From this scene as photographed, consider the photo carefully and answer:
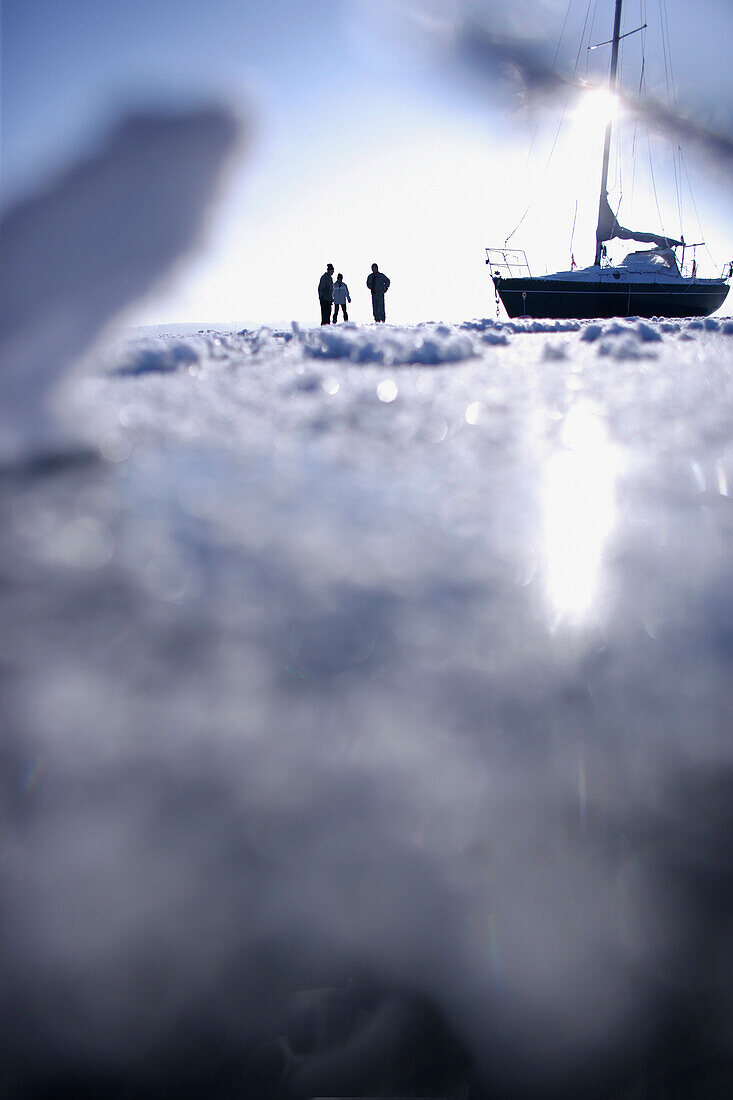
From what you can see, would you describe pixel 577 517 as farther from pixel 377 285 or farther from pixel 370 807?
pixel 377 285

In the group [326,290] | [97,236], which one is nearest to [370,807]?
[97,236]

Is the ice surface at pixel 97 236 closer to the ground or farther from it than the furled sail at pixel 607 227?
closer to the ground

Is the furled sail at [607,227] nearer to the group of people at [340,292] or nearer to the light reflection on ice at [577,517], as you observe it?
the group of people at [340,292]

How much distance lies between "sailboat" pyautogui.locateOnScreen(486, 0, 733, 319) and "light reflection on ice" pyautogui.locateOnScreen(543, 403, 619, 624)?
2043cm

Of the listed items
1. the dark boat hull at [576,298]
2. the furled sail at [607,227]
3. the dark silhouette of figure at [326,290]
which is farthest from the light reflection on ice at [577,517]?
the furled sail at [607,227]

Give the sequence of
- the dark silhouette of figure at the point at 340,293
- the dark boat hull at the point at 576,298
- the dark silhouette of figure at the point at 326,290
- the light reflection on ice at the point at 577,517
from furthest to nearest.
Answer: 1. the dark boat hull at the point at 576,298
2. the dark silhouette of figure at the point at 340,293
3. the dark silhouette of figure at the point at 326,290
4. the light reflection on ice at the point at 577,517

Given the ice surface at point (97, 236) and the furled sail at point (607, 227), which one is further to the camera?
the furled sail at point (607, 227)

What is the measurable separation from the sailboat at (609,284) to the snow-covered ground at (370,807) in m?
21.4

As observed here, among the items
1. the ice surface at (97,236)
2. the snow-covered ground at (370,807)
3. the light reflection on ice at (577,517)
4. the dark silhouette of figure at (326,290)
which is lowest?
the snow-covered ground at (370,807)

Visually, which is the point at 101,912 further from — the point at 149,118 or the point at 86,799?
the point at 149,118

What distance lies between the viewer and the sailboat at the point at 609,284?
66.9ft

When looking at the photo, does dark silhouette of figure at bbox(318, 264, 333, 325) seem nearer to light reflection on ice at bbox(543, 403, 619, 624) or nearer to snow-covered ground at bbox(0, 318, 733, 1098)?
light reflection on ice at bbox(543, 403, 619, 624)

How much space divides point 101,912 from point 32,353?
7.18ft

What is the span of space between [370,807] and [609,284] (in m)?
23.0
